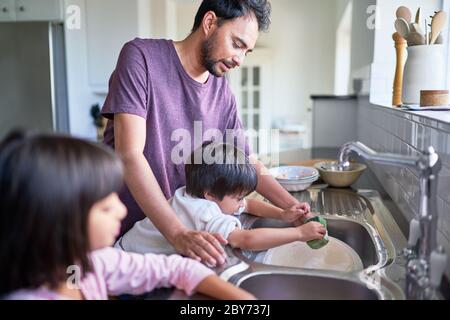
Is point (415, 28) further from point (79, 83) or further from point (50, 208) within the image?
point (79, 83)

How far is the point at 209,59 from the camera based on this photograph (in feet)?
3.73

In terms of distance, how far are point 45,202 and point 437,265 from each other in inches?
22.8

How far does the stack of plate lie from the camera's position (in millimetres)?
1545

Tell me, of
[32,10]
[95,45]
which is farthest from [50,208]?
[95,45]

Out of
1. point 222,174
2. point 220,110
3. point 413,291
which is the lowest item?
point 413,291

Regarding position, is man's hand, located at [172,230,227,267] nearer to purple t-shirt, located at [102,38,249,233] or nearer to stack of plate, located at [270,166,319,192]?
purple t-shirt, located at [102,38,249,233]

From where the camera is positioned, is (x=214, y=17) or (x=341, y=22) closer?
(x=214, y=17)

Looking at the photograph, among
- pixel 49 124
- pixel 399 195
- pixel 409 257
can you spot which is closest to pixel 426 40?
pixel 399 195

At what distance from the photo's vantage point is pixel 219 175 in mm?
958

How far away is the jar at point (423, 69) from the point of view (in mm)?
1329

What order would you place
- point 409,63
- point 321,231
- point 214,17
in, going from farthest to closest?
point 409,63
point 214,17
point 321,231

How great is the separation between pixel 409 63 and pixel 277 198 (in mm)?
609

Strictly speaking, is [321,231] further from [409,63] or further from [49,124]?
[49,124]

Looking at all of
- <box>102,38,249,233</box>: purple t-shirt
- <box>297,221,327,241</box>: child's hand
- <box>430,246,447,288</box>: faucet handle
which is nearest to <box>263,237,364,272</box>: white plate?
<box>297,221,327,241</box>: child's hand
